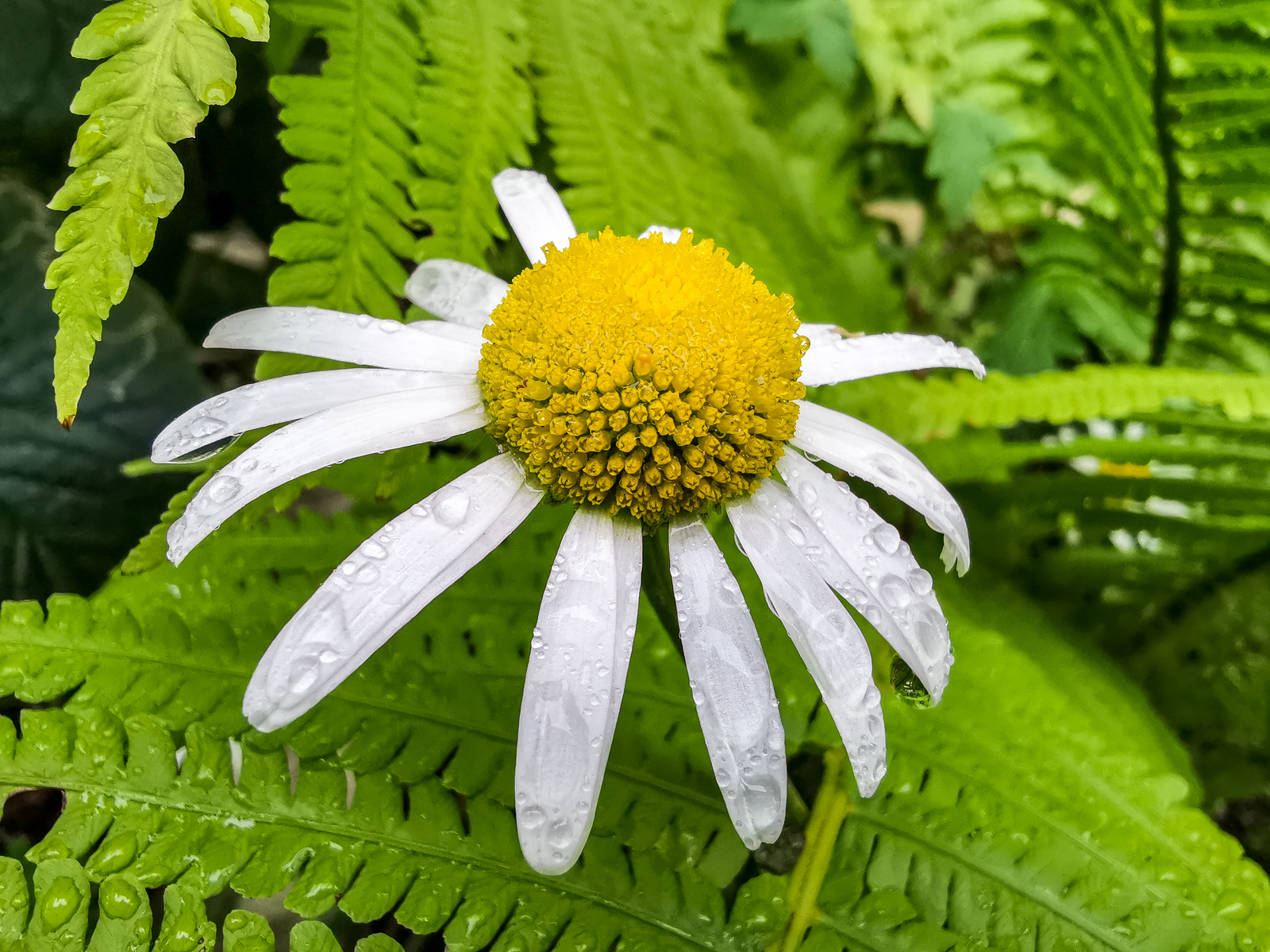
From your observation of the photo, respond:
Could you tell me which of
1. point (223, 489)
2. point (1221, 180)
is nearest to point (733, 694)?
point (223, 489)

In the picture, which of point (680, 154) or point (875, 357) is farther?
point (680, 154)

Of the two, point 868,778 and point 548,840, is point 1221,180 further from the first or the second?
point 548,840

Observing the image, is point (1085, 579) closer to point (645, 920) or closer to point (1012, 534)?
point (1012, 534)

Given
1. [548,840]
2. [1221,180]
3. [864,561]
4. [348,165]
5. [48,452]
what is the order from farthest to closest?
[1221,180] < [48,452] < [348,165] < [864,561] < [548,840]

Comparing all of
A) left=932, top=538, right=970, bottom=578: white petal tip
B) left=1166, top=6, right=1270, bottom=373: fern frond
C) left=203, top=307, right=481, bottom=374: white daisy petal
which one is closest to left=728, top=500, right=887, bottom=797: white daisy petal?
left=932, top=538, right=970, bottom=578: white petal tip

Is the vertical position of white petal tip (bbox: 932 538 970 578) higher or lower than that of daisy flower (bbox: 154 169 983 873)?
lower

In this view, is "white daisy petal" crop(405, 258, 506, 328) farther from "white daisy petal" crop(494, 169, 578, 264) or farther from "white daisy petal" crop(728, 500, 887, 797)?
"white daisy petal" crop(728, 500, 887, 797)

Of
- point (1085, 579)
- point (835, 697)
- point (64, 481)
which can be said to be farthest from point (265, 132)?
point (1085, 579)
